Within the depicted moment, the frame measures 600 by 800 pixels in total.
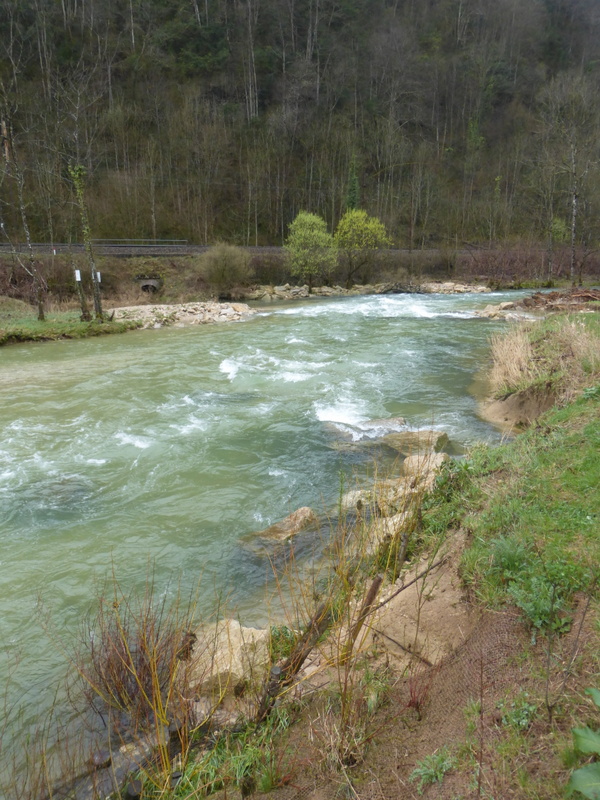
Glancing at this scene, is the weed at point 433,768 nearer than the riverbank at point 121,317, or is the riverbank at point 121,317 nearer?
the weed at point 433,768

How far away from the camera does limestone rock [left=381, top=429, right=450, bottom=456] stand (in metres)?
7.65

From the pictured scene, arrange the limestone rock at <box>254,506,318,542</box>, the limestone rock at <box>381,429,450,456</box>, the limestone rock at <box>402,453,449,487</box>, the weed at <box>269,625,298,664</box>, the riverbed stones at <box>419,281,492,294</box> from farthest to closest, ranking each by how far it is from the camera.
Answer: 1. the riverbed stones at <box>419,281,492,294</box>
2. the limestone rock at <box>381,429,450,456</box>
3. the limestone rock at <box>402,453,449,487</box>
4. the limestone rock at <box>254,506,318,542</box>
5. the weed at <box>269,625,298,664</box>

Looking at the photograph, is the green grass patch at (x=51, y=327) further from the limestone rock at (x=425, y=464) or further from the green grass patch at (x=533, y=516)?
the green grass patch at (x=533, y=516)

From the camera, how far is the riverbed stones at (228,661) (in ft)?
11.1

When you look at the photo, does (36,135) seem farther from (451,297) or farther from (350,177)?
→ (451,297)

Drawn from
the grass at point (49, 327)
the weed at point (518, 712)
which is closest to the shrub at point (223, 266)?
the grass at point (49, 327)

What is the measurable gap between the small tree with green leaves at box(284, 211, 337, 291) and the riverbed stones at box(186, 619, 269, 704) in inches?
1233

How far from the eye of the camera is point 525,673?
2561 mm

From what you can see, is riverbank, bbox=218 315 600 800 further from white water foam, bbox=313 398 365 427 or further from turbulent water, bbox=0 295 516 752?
white water foam, bbox=313 398 365 427

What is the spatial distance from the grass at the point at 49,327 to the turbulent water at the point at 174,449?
32.5 inches

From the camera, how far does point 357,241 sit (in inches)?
1407

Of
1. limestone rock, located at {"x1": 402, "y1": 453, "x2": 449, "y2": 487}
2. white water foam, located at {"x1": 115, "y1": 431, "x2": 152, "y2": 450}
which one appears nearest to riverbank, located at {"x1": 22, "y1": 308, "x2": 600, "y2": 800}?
limestone rock, located at {"x1": 402, "y1": 453, "x2": 449, "y2": 487}

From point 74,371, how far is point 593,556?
12647 mm

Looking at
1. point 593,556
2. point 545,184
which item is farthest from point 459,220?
point 593,556
